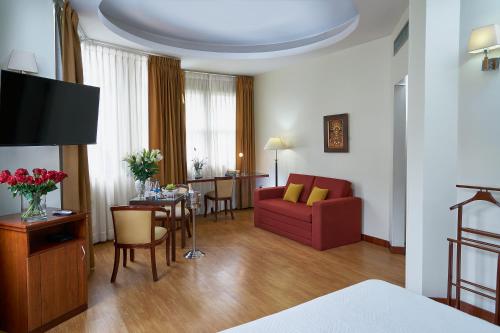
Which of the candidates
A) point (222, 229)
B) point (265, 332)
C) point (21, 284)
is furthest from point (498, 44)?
point (222, 229)

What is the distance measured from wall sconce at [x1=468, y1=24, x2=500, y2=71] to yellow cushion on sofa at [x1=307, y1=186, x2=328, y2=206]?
2.80m

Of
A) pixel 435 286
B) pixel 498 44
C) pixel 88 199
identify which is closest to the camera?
pixel 498 44

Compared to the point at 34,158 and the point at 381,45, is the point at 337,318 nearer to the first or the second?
the point at 34,158

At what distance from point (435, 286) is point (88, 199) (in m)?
3.65

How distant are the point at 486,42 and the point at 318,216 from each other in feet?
8.79

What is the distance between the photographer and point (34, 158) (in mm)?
2875

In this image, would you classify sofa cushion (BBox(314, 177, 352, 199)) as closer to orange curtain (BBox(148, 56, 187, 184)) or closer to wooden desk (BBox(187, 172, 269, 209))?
wooden desk (BBox(187, 172, 269, 209))

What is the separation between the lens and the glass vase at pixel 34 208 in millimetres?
2484

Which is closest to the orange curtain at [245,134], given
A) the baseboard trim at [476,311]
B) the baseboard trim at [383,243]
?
the baseboard trim at [383,243]

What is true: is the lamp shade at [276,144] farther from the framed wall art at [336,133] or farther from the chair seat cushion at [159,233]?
the chair seat cushion at [159,233]

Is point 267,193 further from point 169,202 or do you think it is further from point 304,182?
point 169,202

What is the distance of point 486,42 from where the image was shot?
229 centimetres

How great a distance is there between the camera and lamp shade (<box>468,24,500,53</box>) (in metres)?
2.25

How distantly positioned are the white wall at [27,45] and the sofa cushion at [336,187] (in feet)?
12.1
